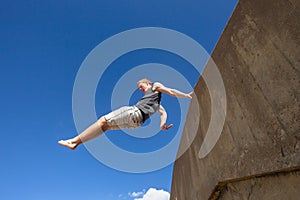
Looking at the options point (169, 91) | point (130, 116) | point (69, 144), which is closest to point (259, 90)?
point (169, 91)

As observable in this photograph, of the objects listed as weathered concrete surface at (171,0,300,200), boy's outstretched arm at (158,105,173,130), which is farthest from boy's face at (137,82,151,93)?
weathered concrete surface at (171,0,300,200)

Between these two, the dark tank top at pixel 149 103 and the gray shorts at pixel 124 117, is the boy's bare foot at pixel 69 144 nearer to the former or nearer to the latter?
the gray shorts at pixel 124 117

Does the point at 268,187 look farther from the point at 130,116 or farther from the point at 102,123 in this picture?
the point at 102,123

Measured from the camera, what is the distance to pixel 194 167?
3943mm

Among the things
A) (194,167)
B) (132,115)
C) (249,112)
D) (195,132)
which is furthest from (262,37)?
(132,115)

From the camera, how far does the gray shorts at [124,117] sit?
4.74m

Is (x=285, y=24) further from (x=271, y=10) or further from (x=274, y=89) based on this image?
(x=274, y=89)

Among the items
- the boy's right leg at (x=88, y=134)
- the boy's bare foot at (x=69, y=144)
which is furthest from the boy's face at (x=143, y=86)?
the boy's bare foot at (x=69, y=144)

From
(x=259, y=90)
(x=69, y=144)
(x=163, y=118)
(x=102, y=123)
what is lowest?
(x=259, y=90)

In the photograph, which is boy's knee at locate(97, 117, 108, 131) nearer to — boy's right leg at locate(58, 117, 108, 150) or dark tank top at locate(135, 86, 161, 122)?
boy's right leg at locate(58, 117, 108, 150)

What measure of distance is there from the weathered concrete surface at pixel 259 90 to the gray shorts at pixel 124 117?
6.25ft

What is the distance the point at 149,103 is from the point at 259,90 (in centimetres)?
292

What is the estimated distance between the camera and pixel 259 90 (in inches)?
88.1

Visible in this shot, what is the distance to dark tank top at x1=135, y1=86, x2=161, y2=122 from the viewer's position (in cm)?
491
